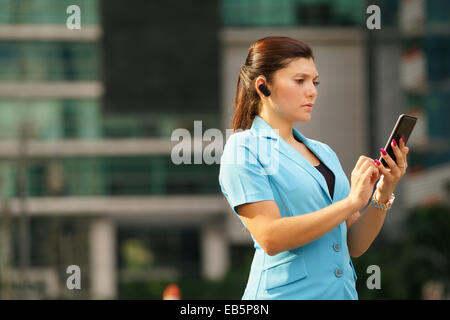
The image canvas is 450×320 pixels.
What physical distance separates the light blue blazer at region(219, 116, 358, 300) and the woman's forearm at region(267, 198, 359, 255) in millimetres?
75

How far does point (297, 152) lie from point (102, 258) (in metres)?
33.0

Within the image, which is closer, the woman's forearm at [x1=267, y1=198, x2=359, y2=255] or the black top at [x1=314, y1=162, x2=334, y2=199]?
the woman's forearm at [x1=267, y1=198, x2=359, y2=255]

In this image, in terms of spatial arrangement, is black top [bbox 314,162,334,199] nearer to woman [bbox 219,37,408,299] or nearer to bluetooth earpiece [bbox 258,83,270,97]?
woman [bbox 219,37,408,299]

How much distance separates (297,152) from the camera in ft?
6.59

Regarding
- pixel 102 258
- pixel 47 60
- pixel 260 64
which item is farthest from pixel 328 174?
pixel 102 258

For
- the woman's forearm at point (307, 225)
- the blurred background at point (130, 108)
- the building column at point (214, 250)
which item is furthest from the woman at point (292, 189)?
the building column at point (214, 250)

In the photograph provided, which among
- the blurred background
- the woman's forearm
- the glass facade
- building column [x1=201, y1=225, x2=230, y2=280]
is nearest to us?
the woman's forearm

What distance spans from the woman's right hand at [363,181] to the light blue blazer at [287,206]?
101mm

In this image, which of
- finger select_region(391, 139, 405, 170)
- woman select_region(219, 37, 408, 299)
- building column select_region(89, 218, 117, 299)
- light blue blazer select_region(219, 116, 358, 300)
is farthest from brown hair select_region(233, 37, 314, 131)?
building column select_region(89, 218, 117, 299)

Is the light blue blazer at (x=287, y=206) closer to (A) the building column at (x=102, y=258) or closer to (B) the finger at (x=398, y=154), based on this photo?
(B) the finger at (x=398, y=154)

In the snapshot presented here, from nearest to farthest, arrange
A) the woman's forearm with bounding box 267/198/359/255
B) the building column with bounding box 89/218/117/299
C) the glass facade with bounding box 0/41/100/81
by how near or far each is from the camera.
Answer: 1. the woman's forearm with bounding box 267/198/359/255
2. the glass facade with bounding box 0/41/100/81
3. the building column with bounding box 89/218/117/299

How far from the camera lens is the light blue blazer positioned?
1.93 meters
